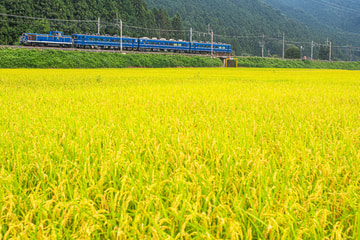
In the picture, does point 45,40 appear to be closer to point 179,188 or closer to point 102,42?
point 102,42

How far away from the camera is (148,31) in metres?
94.9

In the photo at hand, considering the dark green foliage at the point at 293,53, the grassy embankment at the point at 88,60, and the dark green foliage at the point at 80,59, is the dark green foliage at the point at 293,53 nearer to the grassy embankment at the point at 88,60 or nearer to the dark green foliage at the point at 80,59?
the grassy embankment at the point at 88,60

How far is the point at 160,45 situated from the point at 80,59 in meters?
21.3

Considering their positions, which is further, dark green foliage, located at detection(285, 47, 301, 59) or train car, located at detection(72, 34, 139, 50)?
dark green foliage, located at detection(285, 47, 301, 59)

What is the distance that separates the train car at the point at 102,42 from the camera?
161ft

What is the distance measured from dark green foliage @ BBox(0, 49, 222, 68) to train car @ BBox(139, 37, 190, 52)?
4907 millimetres

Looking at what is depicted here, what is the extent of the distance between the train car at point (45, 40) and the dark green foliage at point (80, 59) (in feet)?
23.1

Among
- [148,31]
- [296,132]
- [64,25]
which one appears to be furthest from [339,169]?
[148,31]

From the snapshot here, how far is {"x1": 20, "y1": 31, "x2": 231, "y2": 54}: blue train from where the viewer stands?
46.5 meters

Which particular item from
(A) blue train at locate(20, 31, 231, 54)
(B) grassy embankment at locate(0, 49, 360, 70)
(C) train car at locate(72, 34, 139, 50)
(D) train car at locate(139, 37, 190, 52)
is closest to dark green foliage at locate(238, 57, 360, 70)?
(A) blue train at locate(20, 31, 231, 54)

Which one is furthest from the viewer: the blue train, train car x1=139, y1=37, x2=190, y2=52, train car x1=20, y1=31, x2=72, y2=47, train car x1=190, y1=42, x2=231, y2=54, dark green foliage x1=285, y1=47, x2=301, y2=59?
dark green foliage x1=285, y1=47, x2=301, y2=59

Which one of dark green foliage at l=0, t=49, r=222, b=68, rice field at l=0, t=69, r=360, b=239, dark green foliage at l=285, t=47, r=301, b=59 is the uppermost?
dark green foliage at l=285, t=47, r=301, b=59

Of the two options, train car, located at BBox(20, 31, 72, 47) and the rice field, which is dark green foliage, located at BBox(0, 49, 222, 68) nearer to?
train car, located at BBox(20, 31, 72, 47)

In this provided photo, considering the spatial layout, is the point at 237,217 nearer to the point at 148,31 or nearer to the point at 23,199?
the point at 23,199
